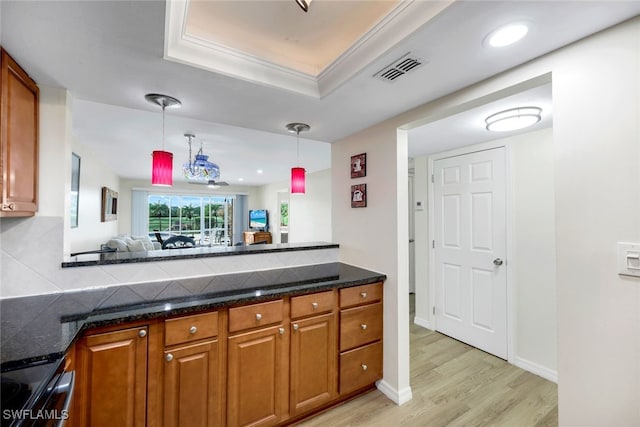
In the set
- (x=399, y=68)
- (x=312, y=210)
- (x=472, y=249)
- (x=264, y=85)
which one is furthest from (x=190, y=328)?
(x=312, y=210)

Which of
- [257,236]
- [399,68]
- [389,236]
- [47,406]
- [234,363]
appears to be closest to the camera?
[47,406]

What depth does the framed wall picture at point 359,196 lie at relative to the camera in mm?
2340

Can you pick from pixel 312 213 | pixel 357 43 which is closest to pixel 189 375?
pixel 357 43

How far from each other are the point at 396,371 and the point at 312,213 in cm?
453

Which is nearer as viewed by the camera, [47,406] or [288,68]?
[47,406]

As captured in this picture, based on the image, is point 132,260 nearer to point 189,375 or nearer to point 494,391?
point 189,375

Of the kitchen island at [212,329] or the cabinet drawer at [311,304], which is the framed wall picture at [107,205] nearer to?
the kitchen island at [212,329]

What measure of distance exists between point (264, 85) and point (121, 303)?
1.47 metres

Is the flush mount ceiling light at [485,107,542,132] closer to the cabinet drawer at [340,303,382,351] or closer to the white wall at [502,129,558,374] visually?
the white wall at [502,129,558,374]

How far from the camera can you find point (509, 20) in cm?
105

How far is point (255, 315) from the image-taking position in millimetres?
1596

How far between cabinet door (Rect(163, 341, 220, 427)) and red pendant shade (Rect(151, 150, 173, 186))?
1.07m

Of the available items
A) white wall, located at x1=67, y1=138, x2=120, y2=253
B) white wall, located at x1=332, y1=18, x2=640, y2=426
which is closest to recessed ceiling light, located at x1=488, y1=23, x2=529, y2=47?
white wall, located at x1=332, y1=18, x2=640, y2=426

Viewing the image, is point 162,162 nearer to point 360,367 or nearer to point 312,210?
point 360,367
